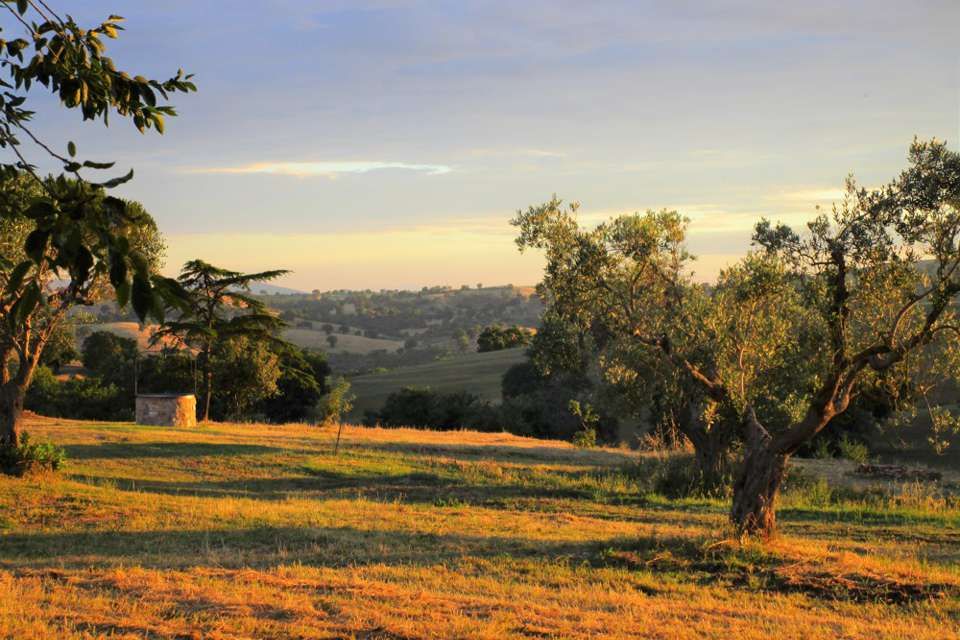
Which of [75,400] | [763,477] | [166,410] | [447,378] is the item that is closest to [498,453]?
[166,410]

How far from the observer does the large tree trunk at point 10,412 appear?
24484 millimetres

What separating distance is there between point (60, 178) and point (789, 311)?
568 inches

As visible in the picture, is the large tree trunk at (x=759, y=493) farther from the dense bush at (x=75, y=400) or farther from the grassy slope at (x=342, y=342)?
the grassy slope at (x=342, y=342)

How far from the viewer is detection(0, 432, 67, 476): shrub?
23.9 m

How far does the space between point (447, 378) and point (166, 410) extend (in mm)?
62429

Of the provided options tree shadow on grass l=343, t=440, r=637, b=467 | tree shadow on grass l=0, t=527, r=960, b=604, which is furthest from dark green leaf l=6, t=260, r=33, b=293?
tree shadow on grass l=343, t=440, r=637, b=467

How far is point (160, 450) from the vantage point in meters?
31.0

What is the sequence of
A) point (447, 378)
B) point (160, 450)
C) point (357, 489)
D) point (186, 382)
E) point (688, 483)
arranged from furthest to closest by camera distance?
1. point (447, 378)
2. point (186, 382)
3. point (160, 450)
4. point (688, 483)
5. point (357, 489)

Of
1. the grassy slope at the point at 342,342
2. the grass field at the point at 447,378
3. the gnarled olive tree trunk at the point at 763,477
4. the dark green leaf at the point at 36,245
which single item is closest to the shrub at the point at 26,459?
the gnarled olive tree trunk at the point at 763,477

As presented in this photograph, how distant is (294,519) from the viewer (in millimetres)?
19406

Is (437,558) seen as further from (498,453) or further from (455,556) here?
(498,453)

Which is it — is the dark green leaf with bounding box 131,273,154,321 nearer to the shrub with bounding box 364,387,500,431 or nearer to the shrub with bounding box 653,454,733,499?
the shrub with bounding box 653,454,733,499

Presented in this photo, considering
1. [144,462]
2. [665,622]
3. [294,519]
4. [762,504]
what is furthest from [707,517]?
[144,462]

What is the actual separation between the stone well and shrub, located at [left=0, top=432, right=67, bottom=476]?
15304 mm
